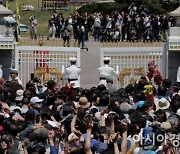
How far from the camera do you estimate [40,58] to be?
26781 millimetres

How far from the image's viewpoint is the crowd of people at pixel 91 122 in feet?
44.4

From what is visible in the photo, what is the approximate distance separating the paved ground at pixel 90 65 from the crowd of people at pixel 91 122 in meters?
8.75

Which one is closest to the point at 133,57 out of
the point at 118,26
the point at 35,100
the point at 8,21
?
the point at 8,21

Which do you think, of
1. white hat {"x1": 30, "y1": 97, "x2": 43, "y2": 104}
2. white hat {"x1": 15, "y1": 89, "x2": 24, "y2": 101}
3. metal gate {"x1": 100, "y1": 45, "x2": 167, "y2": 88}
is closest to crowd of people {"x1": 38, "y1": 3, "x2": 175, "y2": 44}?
metal gate {"x1": 100, "y1": 45, "x2": 167, "y2": 88}

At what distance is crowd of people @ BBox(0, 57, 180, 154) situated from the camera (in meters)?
13.5

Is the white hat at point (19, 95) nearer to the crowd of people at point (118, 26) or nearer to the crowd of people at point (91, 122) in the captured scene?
the crowd of people at point (91, 122)

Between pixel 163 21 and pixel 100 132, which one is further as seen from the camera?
pixel 163 21

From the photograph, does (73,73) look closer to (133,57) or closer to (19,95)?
(133,57)

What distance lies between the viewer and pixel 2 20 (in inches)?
1013

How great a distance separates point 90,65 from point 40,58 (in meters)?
4.30

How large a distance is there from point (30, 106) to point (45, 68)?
8.43m

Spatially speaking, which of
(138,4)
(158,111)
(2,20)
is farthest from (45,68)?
(138,4)

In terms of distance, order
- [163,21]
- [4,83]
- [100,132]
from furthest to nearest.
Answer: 1. [163,21]
2. [4,83]
3. [100,132]

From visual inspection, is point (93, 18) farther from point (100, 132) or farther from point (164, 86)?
point (100, 132)
